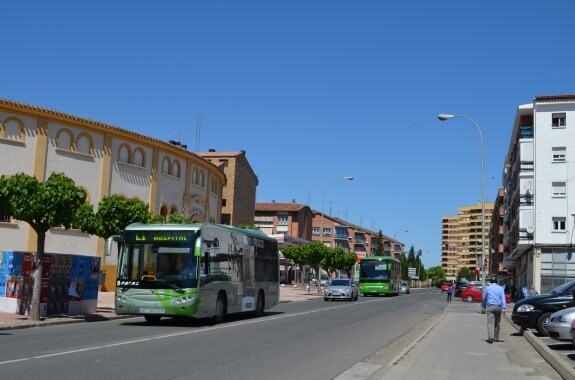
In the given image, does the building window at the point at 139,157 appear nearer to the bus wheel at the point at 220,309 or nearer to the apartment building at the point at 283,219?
the bus wheel at the point at 220,309

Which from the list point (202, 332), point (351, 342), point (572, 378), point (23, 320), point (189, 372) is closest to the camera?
point (572, 378)

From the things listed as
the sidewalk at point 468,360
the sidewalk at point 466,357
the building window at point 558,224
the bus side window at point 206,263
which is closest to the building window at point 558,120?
the building window at point 558,224

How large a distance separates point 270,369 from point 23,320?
1165cm

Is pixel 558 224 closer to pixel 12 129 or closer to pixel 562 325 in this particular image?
pixel 12 129

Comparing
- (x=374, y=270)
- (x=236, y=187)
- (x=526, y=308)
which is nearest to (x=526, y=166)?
(x=374, y=270)

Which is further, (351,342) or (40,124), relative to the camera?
(40,124)

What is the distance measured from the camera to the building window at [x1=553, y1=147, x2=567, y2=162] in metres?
53.9

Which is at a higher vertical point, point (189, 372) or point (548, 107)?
point (548, 107)

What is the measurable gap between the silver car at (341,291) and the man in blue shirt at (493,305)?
30.8 m

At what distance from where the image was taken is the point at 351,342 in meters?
17.3

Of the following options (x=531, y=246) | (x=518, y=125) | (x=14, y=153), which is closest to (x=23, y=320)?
(x=14, y=153)

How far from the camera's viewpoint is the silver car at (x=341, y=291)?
4819 cm

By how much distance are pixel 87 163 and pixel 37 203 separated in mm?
22137

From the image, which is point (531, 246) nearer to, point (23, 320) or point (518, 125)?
point (518, 125)
